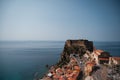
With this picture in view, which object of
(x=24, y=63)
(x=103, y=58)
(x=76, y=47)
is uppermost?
(x=76, y=47)

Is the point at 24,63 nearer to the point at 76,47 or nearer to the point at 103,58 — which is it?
the point at 76,47

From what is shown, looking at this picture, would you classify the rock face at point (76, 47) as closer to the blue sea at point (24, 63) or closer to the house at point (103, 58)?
the blue sea at point (24, 63)

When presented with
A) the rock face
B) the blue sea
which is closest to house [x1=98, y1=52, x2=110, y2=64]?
the rock face

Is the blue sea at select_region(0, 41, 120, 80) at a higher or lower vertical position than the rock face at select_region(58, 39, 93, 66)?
lower

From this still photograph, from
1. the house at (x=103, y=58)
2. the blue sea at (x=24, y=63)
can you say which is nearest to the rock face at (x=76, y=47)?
the blue sea at (x=24, y=63)

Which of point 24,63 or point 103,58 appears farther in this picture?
point 24,63

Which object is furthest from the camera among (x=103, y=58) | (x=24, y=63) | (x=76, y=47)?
(x=24, y=63)

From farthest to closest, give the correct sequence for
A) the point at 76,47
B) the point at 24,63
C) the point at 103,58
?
the point at 24,63
the point at 76,47
the point at 103,58

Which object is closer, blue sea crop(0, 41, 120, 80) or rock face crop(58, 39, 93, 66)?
rock face crop(58, 39, 93, 66)

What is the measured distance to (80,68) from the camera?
25.9 feet

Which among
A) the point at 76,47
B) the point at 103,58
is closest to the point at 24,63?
the point at 76,47

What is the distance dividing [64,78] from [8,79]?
587cm

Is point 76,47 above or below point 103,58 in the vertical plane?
above

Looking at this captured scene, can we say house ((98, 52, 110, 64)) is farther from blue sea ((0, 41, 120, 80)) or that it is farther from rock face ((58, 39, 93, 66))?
blue sea ((0, 41, 120, 80))
